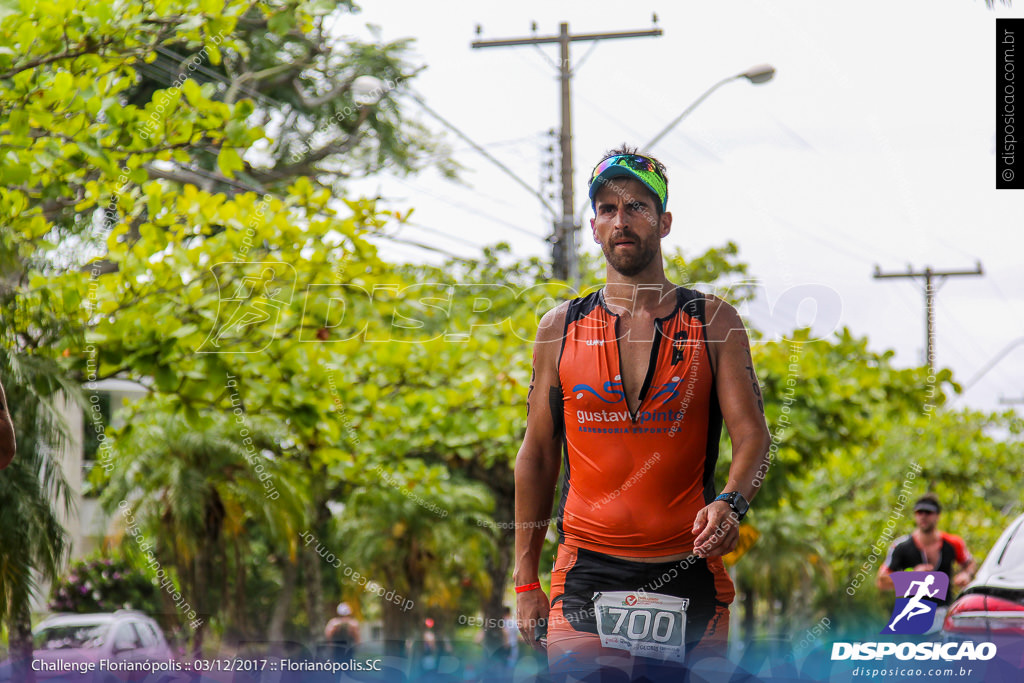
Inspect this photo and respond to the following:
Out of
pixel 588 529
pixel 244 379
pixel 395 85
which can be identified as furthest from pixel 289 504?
pixel 588 529

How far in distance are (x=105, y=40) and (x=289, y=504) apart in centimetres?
633

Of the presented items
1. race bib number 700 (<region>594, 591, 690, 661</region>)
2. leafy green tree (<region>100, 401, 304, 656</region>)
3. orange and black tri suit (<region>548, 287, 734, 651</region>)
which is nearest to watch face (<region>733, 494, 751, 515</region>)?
orange and black tri suit (<region>548, 287, 734, 651</region>)

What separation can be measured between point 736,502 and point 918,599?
1100 millimetres

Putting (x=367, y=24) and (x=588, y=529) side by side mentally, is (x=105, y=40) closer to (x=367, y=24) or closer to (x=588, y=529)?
(x=588, y=529)

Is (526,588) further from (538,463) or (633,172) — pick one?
(633,172)

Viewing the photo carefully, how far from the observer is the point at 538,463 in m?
3.08

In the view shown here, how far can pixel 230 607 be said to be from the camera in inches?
478

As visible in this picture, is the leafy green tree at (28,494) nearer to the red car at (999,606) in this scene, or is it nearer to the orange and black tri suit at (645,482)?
the orange and black tri suit at (645,482)

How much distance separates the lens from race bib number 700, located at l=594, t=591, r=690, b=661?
273cm

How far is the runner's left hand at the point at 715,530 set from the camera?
2547 mm

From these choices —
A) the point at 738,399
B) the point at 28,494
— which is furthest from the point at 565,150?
the point at 738,399

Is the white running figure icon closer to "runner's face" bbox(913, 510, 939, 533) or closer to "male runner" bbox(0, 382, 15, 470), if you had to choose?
"male runner" bbox(0, 382, 15, 470)

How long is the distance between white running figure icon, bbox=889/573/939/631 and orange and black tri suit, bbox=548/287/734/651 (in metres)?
0.60

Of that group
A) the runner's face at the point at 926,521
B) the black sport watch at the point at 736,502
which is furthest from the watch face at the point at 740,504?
the runner's face at the point at 926,521
